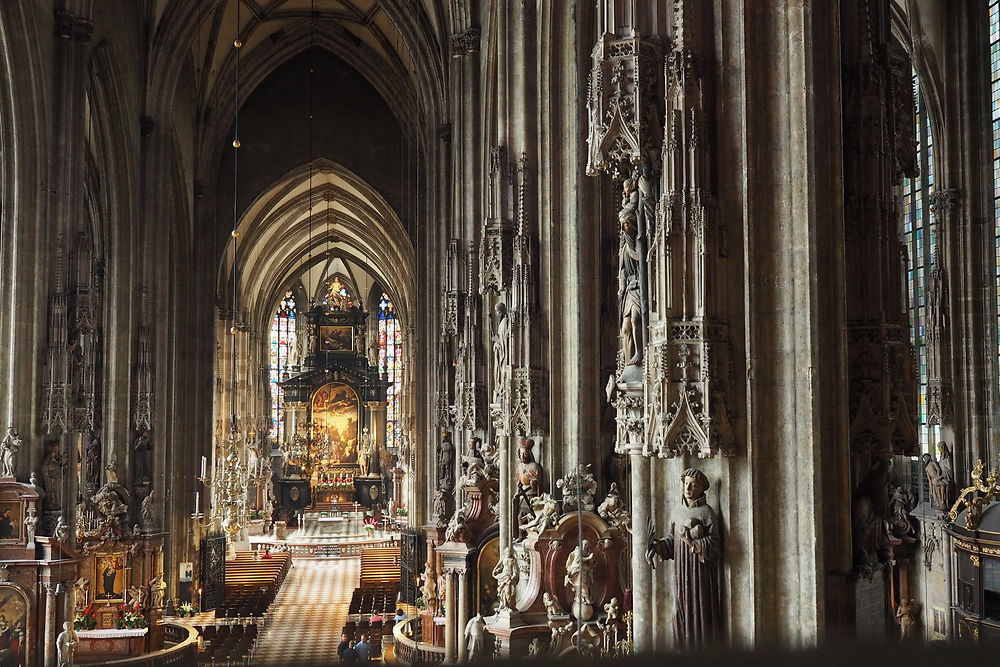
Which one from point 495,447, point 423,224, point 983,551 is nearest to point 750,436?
point 983,551

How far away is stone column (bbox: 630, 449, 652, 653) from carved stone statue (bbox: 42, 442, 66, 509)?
1431 centimetres

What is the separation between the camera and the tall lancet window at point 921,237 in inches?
743

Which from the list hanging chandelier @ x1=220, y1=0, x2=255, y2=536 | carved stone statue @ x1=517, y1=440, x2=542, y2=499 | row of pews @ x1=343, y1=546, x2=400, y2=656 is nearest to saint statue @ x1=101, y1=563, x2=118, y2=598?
hanging chandelier @ x1=220, y1=0, x2=255, y2=536

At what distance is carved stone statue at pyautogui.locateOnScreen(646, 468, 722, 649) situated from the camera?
6922 mm

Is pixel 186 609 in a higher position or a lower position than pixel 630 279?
lower

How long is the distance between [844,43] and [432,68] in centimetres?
2095

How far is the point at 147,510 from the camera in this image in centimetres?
2548

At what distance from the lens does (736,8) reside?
23.7ft

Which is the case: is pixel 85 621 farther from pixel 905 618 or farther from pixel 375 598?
pixel 905 618

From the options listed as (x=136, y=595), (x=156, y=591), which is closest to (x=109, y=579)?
(x=136, y=595)

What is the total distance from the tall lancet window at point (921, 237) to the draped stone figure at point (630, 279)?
479 inches

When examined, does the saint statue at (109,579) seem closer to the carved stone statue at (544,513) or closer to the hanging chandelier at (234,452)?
the hanging chandelier at (234,452)

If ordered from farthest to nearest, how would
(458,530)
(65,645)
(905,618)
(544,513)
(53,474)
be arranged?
(53,474), (65,645), (458,530), (544,513), (905,618)

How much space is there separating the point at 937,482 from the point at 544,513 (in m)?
8.70
